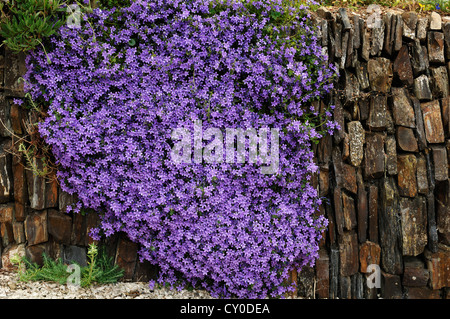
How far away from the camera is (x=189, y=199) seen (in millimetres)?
3916

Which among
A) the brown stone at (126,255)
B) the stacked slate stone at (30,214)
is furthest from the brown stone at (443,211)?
the brown stone at (126,255)

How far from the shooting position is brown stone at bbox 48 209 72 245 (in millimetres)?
4246

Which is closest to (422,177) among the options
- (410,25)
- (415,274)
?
(415,274)

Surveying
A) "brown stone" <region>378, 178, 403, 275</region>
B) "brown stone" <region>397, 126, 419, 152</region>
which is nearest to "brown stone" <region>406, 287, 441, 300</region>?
"brown stone" <region>378, 178, 403, 275</region>

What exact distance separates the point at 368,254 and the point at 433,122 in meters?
1.63

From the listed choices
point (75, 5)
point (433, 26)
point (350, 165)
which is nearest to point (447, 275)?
point (350, 165)

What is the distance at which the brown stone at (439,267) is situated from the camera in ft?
14.1

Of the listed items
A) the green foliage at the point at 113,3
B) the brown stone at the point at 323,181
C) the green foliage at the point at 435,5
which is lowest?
the brown stone at the point at 323,181

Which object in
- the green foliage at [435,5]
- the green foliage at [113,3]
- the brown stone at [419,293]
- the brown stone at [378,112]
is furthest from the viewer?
the green foliage at [435,5]

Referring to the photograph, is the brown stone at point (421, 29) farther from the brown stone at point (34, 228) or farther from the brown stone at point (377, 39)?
the brown stone at point (34, 228)

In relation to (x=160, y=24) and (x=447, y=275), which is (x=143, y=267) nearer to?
(x=160, y=24)

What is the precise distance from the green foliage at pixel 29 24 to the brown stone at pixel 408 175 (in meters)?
3.90

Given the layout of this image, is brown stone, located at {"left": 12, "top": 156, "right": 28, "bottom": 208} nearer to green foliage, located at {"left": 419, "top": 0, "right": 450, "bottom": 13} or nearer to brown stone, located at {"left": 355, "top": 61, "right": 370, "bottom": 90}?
brown stone, located at {"left": 355, "top": 61, "right": 370, "bottom": 90}

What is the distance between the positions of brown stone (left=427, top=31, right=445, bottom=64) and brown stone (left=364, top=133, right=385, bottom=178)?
3.43 feet
